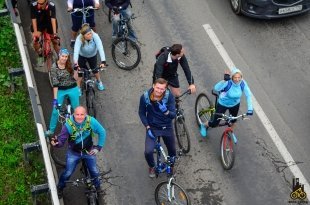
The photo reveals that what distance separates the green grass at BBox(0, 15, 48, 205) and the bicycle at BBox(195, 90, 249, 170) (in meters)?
3.43

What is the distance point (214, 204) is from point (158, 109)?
221cm

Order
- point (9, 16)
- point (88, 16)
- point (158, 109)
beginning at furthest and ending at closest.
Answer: point (9, 16) → point (88, 16) → point (158, 109)

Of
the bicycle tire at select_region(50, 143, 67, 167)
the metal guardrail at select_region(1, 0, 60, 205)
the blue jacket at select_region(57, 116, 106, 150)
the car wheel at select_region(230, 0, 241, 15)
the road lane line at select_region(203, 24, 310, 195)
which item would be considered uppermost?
the blue jacket at select_region(57, 116, 106, 150)

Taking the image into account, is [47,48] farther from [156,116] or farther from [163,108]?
[163,108]

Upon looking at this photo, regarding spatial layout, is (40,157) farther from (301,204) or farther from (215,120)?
(301,204)

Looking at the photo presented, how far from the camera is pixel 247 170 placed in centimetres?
1107

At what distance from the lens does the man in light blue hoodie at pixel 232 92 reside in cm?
1018

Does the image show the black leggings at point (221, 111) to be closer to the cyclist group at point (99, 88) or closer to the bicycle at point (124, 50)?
the cyclist group at point (99, 88)

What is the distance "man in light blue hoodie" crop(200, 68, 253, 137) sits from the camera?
10.2 meters

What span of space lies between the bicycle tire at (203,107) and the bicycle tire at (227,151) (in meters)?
0.73

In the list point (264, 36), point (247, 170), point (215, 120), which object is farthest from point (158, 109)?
point (264, 36)

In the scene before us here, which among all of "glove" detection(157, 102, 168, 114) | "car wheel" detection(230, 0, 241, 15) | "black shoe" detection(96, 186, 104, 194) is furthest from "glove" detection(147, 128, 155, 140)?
"car wheel" detection(230, 0, 241, 15)

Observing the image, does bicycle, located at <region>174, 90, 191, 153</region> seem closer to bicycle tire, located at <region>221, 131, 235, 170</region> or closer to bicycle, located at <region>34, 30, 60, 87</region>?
bicycle tire, located at <region>221, 131, 235, 170</region>

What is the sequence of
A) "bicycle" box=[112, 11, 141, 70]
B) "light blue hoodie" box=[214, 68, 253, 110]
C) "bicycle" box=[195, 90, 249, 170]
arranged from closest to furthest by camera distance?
"light blue hoodie" box=[214, 68, 253, 110]
"bicycle" box=[195, 90, 249, 170]
"bicycle" box=[112, 11, 141, 70]
